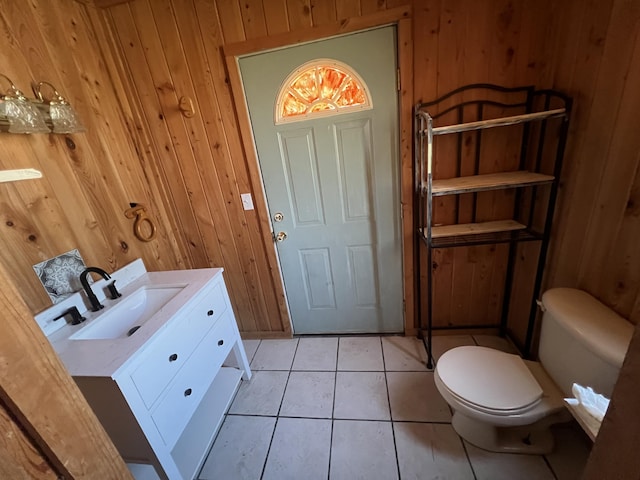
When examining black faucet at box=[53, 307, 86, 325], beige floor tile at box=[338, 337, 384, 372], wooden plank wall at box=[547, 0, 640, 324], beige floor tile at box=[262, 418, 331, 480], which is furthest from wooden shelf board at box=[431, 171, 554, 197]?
black faucet at box=[53, 307, 86, 325]

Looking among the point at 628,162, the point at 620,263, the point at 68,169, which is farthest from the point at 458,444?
the point at 68,169

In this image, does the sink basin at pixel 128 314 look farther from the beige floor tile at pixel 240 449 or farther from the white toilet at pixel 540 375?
the white toilet at pixel 540 375

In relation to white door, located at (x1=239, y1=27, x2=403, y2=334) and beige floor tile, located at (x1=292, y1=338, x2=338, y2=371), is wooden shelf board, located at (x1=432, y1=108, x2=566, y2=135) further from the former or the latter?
beige floor tile, located at (x1=292, y1=338, x2=338, y2=371)

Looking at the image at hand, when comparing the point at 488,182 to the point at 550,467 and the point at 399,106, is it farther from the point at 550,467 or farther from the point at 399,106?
the point at 550,467

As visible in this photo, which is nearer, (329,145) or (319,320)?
(329,145)

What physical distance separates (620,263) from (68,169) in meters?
2.49

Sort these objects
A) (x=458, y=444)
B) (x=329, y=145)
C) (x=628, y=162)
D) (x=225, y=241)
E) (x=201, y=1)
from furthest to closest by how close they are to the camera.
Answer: (x=225, y=241), (x=329, y=145), (x=201, y=1), (x=458, y=444), (x=628, y=162)

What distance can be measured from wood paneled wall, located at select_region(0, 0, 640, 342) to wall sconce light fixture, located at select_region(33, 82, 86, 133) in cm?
6

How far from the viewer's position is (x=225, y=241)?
1.92m

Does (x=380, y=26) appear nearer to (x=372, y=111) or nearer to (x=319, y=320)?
(x=372, y=111)

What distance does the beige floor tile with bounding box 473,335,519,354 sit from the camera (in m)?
1.72

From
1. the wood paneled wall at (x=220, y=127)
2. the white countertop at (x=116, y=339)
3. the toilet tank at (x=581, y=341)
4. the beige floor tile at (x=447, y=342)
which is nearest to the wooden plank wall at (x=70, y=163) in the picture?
the wood paneled wall at (x=220, y=127)

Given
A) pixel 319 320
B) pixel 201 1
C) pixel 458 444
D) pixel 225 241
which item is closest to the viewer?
pixel 458 444

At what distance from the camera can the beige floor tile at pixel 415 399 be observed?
1.41 m
